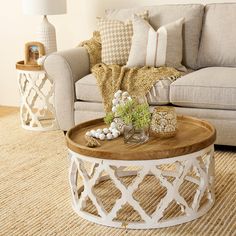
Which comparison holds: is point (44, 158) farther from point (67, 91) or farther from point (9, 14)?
point (9, 14)

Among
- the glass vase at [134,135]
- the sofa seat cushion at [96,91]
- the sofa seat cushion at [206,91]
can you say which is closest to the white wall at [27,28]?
the sofa seat cushion at [96,91]

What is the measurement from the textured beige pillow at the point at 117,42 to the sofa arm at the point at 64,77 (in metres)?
0.22

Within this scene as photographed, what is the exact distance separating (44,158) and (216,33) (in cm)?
152

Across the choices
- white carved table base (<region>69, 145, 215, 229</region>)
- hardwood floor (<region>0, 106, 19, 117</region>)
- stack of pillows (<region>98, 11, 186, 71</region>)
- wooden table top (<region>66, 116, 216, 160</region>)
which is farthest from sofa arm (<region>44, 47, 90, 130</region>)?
white carved table base (<region>69, 145, 215, 229</region>)

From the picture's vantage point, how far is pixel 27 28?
15.1ft

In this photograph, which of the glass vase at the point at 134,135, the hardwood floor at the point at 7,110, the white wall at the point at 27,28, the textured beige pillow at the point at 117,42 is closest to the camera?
the glass vase at the point at 134,135

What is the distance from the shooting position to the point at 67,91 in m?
3.51

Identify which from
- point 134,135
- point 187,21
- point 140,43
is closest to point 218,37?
point 187,21

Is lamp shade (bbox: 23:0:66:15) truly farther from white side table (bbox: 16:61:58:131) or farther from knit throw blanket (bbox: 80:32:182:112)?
knit throw blanket (bbox: 80:32:182:112)

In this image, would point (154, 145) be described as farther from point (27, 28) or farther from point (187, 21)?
point (27, 28)

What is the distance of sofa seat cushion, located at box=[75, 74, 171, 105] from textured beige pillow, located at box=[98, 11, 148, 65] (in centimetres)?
26

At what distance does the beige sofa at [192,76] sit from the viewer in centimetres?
311

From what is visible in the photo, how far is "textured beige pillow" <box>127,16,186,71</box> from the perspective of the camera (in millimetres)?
3531

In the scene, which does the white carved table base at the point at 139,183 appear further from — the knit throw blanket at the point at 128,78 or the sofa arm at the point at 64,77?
the sofa arm at the point at 64,77
